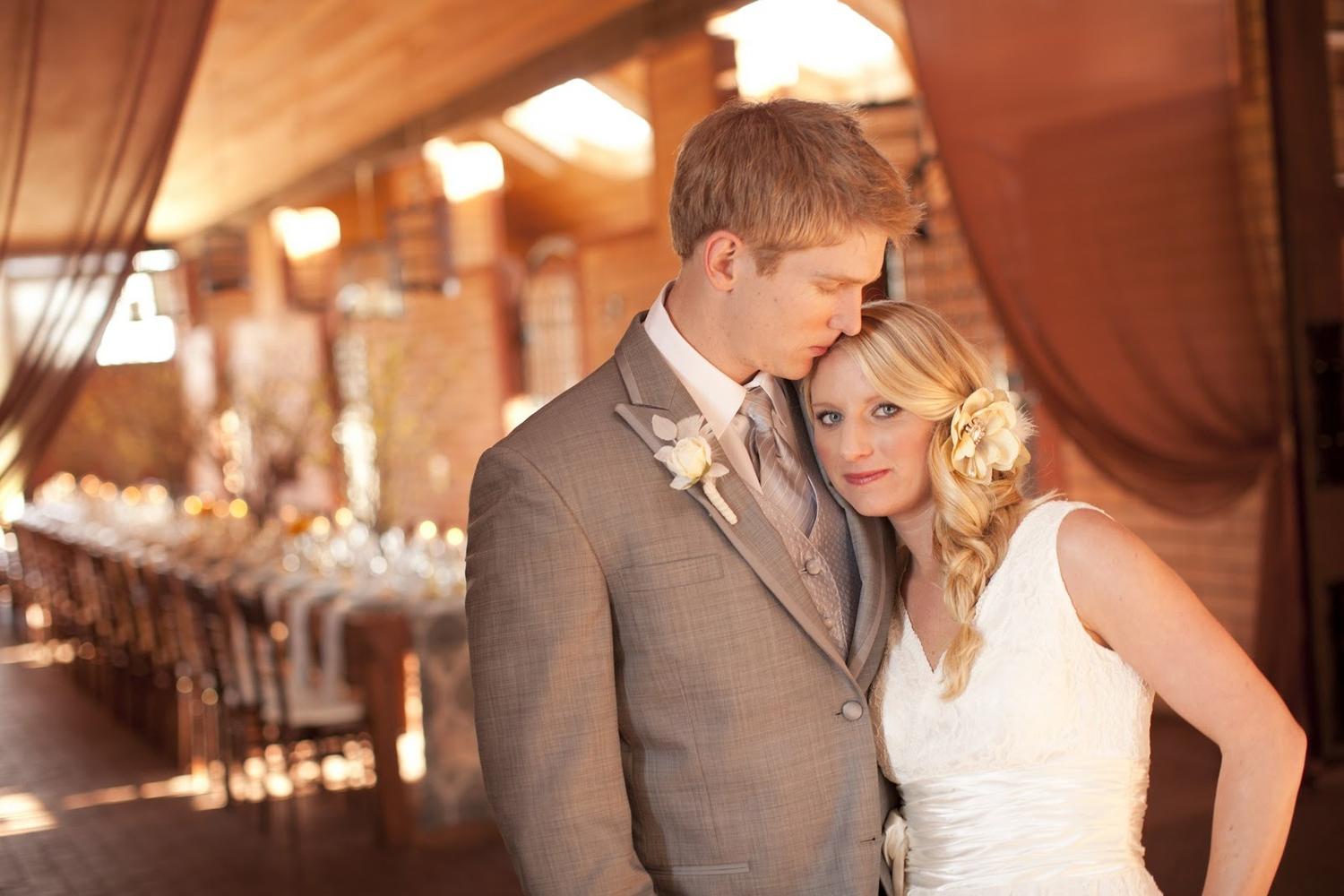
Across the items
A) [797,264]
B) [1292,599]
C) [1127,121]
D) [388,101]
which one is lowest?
[1292,599]

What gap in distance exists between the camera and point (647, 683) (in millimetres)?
1806

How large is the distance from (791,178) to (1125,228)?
3150 millimetres

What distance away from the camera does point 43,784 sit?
684 centimetres

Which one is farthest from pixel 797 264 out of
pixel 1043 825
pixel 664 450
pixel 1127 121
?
pixel 1127 121

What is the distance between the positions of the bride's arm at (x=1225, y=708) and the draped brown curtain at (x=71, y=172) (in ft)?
8.26

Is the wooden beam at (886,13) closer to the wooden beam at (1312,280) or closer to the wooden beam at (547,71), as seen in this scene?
the wooden beam at (547,71)

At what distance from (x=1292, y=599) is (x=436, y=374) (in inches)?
345

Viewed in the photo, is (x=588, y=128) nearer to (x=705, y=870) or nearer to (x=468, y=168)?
(x=468, y=168)

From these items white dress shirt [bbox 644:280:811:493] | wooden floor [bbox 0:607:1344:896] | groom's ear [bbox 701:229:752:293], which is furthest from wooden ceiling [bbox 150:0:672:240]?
groom's ear [bbox 701:229:752:293]

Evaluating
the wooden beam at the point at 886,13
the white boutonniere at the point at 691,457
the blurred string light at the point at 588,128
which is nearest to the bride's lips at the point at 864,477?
the white boutonniere at the point at 691,457

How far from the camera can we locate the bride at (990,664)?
1999 millimetres

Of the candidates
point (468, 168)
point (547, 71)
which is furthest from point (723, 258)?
point (468, 168)

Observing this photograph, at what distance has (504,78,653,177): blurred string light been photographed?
42.3ft

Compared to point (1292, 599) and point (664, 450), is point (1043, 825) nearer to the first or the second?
point (664, 450)
